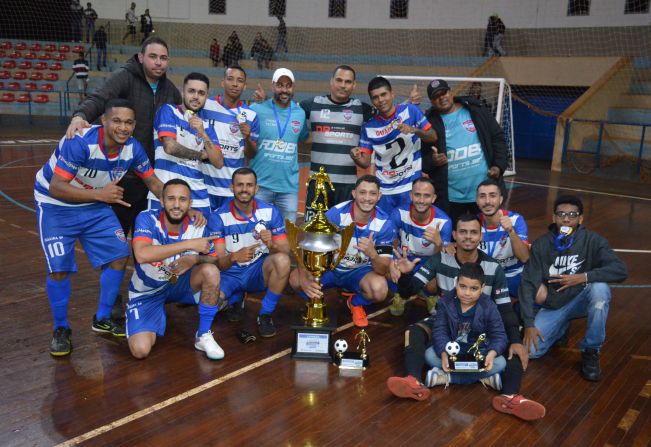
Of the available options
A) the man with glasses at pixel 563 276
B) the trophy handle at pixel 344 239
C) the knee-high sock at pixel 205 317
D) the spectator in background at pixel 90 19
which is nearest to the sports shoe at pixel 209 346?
the knee-high sock at pixel 205 317

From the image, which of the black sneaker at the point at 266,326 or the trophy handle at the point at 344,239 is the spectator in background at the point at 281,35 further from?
the trophy handle at the point at 344,239

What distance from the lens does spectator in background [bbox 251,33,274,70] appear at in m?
21.9

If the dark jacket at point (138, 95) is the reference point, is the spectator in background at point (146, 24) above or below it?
above

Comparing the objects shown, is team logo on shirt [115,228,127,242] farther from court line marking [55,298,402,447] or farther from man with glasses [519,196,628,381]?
man with glasses [519,196,628,381]

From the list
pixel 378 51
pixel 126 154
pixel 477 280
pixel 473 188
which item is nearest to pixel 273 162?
pixel 126 154

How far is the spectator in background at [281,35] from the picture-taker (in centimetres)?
2256

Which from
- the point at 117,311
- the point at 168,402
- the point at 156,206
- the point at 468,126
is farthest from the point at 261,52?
the point at 168,402

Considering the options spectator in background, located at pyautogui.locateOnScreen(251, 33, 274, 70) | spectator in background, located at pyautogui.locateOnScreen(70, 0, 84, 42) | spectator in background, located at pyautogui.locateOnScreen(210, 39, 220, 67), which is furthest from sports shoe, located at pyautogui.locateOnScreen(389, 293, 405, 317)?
spectator in background, located at pyautogui.locateOnScreen(70, 0, 84, 42)

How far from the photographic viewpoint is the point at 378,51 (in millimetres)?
22016

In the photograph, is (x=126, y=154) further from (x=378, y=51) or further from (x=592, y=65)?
(x=378, y=51)

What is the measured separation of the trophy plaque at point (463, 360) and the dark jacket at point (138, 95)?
2778 mm

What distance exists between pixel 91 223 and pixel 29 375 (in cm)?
106

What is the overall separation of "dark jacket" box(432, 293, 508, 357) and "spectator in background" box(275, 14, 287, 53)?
20.4 metres

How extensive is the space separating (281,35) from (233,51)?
194cm
